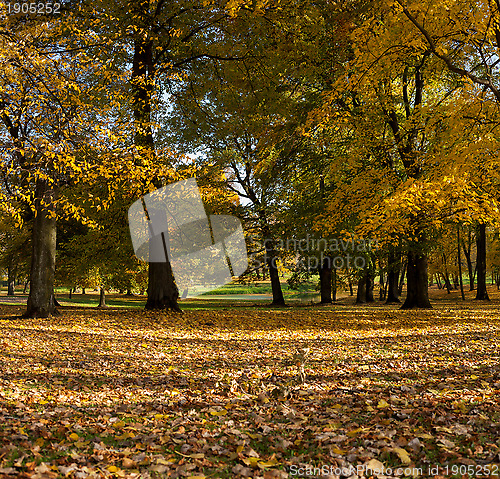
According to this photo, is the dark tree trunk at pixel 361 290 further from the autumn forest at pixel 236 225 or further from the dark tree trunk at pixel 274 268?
the dark tree trunk at pixel 274 268

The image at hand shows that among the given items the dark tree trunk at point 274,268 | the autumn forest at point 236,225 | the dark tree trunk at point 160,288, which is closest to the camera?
the autumn forest at point 236,225

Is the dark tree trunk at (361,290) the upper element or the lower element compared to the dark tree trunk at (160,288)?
lower

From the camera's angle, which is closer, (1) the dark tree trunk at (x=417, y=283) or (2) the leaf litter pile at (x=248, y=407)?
(2) the leaf litter pile at (x=248, y=407)

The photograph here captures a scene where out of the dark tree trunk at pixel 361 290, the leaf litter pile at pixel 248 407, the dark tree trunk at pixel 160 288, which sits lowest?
the dark tree trunk at pixel 361 290

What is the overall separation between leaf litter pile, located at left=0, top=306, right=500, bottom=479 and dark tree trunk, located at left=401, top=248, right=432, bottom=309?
30.9 feet

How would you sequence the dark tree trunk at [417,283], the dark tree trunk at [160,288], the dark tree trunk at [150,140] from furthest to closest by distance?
the dark tree trunk at [417,283], the dark tree trunk at [160,288], the dark tree trunk at [150,140]

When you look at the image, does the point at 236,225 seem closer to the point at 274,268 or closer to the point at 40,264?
the point at 274,268

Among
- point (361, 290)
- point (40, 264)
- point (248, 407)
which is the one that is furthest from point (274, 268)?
point (248, 407)

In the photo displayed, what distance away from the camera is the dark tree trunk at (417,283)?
59.4 feet

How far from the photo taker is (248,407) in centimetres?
460

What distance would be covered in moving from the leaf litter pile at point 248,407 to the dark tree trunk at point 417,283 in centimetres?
941

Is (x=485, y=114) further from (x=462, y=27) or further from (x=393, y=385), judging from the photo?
(x=393, y=385)

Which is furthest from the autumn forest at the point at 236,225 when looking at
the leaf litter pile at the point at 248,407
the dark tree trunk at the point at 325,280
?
the dark tree trunk at the point at 325,280

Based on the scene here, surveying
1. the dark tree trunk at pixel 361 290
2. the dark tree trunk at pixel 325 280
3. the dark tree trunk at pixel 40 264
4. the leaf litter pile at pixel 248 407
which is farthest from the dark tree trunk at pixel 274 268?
the leaf litter pile at pixel 248 407
